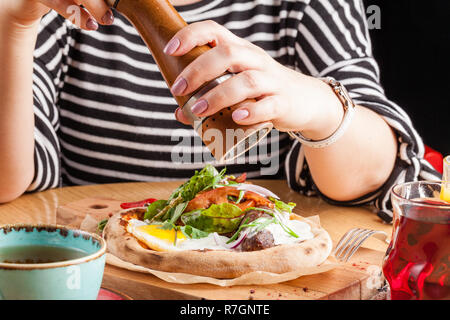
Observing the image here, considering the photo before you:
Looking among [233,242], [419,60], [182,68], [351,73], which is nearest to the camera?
[182,68]

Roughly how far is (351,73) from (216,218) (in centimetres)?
82

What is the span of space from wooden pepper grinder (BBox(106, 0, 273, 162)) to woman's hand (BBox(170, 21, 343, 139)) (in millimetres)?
16

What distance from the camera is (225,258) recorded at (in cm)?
106

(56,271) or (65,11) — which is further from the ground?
(65,11)

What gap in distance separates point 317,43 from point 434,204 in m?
1.17

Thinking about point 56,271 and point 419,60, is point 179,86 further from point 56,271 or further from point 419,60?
point 419,60

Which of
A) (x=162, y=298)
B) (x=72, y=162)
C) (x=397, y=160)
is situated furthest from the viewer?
(x=72, y=162)

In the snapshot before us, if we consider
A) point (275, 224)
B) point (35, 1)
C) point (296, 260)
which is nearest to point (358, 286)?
point (296, 260)

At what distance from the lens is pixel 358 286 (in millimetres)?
1060

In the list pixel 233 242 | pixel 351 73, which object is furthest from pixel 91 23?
pixel 351 73

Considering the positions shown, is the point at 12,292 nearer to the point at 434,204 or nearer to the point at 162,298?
the point at 162,298

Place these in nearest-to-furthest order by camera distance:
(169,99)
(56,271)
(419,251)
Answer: (56,271) < (419,251) < (169,99)

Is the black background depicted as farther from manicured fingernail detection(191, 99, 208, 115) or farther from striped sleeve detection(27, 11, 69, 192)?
manicured fingernail detection(191, 99, 208, 115)

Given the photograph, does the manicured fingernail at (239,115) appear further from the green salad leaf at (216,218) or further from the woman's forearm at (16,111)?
the woman's forearm at (16,111)
